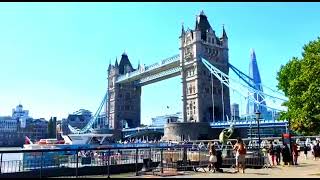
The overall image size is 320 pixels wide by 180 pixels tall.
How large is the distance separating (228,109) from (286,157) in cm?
7385

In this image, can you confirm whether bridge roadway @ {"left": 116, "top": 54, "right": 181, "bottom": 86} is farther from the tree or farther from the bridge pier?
the tree

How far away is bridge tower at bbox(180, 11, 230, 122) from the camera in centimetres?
9131

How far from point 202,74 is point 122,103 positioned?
1851 inches

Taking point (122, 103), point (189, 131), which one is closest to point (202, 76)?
point (189, 131)

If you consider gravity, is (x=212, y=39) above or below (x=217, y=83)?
above

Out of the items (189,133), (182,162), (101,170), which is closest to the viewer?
(182,162)

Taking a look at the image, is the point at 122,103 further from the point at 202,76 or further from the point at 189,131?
the point at 189,131

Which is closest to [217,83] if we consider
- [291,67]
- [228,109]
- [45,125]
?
[228,109]

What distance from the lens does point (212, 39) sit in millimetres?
97562

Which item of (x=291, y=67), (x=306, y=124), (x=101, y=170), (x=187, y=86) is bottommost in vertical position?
(x=101, y=170)

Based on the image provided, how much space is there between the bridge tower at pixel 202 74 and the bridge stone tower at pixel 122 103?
134 feet

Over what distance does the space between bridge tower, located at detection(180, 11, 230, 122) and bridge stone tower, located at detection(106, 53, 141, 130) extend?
4089 centimetres

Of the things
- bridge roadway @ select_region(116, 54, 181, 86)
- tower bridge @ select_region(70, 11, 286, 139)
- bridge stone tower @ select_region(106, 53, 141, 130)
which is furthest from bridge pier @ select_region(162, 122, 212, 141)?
bridge stone tower @ select_region(106, 53, 141, 130)

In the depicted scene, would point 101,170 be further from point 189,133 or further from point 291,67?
point 189,133
